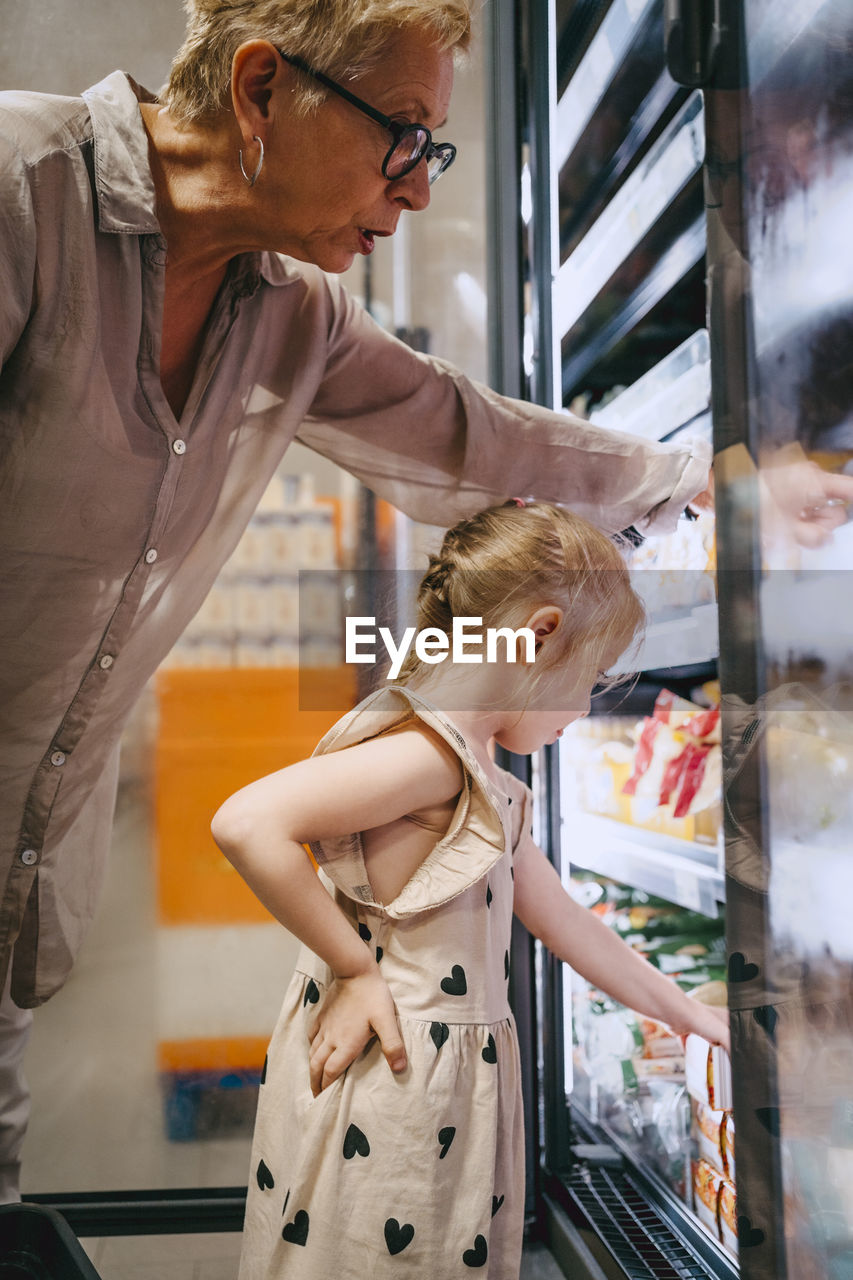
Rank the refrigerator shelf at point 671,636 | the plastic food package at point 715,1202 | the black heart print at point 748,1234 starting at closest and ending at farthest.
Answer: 1. the black heart print at point 748,1234
2. the refrigerator shelf at point 671,636
3. the plastic food package at point 715,1202

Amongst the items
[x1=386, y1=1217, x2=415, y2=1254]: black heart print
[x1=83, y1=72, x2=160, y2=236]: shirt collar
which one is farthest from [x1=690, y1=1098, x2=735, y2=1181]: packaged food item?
[x1=83, y1=72, x2=160, y2=236]: shirt collar

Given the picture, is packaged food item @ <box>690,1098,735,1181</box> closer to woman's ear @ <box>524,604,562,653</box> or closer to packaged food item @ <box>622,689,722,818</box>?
packaged food item @ <box>622,689,722,818</box>

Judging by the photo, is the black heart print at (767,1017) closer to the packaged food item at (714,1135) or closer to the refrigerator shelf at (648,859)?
the refrigerator shelf at (648,859)

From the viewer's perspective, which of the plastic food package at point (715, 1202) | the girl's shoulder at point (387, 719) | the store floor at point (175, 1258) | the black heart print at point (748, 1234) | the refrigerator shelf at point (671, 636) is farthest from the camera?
the store floor at point (175, 1258)

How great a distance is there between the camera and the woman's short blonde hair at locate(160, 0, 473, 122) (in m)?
0.99

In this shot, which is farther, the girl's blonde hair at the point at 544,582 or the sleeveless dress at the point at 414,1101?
the girl's blonde hair at the point at 544,582

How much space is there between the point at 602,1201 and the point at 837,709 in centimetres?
110

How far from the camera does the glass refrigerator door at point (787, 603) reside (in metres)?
0.88

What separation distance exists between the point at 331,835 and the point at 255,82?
0.81 metres

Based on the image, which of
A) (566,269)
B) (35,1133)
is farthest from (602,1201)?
(566,269)

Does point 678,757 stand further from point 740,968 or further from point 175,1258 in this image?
point 175,1258

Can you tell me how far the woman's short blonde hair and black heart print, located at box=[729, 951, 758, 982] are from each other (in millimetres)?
1006

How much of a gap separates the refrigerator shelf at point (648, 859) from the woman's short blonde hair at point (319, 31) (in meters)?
1.04

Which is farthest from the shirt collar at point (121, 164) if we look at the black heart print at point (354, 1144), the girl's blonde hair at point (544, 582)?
the black heart print at point (354, 1144)
